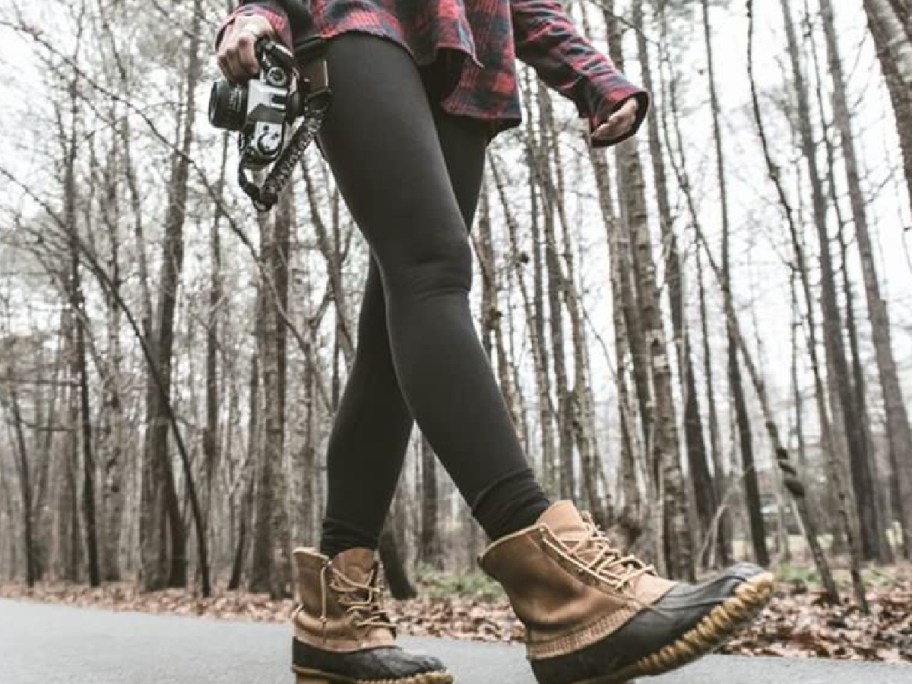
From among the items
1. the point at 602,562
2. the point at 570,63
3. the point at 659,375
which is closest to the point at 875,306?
the point at 659,375

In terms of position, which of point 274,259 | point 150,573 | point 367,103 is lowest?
point 150,573

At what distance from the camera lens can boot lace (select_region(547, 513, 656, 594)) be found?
2.65 ft

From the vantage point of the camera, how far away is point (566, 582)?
117 centimetres

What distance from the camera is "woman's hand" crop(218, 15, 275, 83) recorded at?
1.33 m

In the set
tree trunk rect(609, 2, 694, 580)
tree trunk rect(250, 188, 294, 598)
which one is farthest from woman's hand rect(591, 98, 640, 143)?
tree trunk rect(250, 188, 294, 598)

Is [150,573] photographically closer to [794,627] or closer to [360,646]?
[794,627]

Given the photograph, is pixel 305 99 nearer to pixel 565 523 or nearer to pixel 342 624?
pixel 565 523

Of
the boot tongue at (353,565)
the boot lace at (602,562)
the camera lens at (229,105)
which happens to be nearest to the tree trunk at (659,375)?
the boot tongue at (353,565)

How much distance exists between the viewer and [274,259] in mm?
10461

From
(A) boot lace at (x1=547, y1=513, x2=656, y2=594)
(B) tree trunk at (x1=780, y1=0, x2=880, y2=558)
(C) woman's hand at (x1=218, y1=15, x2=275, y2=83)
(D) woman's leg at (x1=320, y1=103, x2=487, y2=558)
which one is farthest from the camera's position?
(B) tree trunk at (x1=780, y1=0, x2=880, y2=558)

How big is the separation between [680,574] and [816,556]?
A: 1.44 meters

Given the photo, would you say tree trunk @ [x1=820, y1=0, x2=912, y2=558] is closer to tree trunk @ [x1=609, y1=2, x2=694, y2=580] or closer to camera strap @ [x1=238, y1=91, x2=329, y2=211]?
tree trunk @ [x1=609, y1=2, x2=694, y2=580]

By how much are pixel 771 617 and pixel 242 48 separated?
351 cm

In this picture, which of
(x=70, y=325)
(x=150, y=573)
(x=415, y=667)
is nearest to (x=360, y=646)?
(x=415, y=667)
